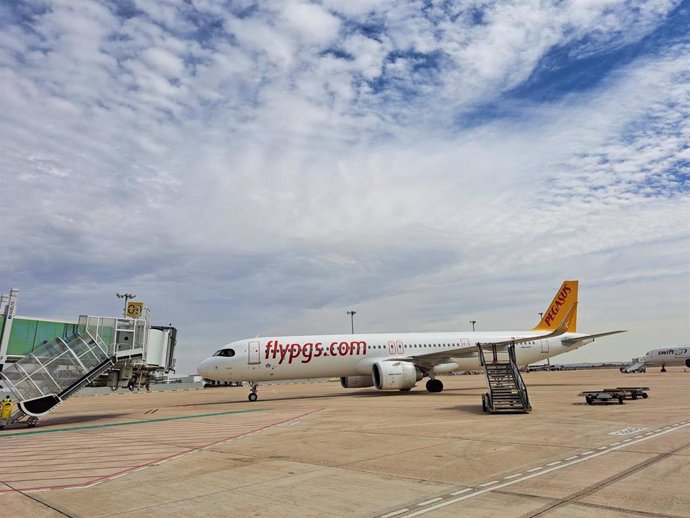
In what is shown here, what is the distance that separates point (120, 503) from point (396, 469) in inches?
179

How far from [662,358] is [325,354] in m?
70.2

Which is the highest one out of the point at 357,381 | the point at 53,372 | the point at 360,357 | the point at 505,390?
the point at 360,357

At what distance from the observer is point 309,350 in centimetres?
3072

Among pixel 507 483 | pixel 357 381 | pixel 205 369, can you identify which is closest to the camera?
pixel 507 483

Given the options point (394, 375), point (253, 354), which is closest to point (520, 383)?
point (394, 375)

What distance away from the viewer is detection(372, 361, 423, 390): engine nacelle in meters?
29.3

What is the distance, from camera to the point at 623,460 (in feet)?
28.5

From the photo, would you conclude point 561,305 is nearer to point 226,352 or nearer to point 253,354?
point 253,354

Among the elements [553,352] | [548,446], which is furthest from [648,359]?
[548,446]

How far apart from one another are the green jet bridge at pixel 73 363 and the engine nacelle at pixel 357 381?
14608 millimetres

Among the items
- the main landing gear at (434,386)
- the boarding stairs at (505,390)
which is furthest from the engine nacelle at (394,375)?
the boarding stairs at (505,390)

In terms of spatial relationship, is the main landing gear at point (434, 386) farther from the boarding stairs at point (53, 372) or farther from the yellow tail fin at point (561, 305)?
the boarding stairs at point (53, 372)

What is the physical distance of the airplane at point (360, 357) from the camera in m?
29.0

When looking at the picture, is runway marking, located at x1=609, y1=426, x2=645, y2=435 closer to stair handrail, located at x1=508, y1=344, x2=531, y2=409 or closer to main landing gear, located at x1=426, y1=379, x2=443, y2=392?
stair handrail, located at x1=508, y1=344, x2=531, y2=409
